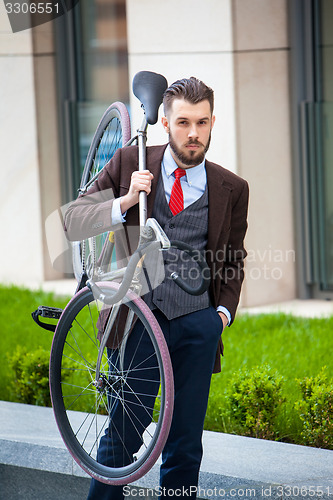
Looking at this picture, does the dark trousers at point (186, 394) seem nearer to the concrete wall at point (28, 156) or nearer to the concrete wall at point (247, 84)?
the concrete wall at point (247, 84)

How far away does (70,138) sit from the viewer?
29.4 feet

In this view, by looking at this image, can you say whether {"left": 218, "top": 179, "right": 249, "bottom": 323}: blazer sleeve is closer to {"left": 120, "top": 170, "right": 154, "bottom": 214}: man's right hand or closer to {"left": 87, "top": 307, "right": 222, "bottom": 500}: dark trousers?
{"left": 87, "top": 307, "right": 222, "bottom": 500}: dark trousers

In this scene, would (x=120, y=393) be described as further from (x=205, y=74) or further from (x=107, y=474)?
(x=205, y=74)

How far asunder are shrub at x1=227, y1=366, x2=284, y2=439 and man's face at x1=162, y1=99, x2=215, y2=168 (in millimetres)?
1710

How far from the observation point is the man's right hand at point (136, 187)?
285 centimetres

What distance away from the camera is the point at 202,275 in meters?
2.69

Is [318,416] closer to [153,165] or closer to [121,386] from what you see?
[121,386]

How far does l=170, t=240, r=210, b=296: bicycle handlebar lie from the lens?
2668 mm

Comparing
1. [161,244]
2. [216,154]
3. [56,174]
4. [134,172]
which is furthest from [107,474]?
[56,174]

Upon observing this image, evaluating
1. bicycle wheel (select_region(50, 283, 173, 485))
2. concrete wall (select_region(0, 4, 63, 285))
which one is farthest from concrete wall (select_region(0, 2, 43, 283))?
bicycle wheel (select_region(50, 283, 173, 485))

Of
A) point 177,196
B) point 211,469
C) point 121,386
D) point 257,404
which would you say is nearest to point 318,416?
point 257,404

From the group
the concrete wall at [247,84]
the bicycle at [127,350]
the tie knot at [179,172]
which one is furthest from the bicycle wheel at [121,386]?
the concrete wall at [247,84]

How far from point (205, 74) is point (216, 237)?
4.19 meters

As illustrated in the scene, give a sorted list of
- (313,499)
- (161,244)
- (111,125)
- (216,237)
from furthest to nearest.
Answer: (111,125), (313,499), (216,237), (161,244)
